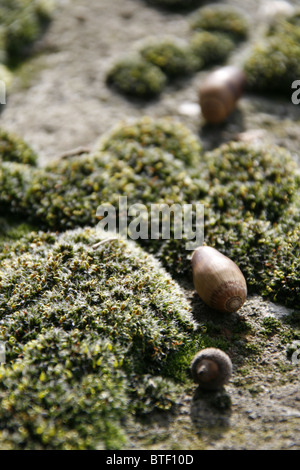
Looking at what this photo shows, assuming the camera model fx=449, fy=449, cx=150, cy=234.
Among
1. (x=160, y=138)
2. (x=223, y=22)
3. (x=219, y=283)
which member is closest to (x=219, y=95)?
(x=160, y=138)

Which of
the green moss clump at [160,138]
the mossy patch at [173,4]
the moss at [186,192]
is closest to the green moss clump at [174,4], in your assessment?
the mossy patch at [173,4]

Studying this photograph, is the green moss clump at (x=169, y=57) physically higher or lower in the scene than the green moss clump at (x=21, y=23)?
lower

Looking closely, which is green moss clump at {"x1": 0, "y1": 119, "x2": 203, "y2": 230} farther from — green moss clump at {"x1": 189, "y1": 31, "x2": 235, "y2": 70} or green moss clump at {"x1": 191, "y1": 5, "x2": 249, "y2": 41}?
green moss clump at {"x1": 191, "y1": 5, "x2": 249, "y2": 41}

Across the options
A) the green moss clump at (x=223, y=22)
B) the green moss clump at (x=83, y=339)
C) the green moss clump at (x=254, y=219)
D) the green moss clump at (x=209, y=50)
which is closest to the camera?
the green moss clump at (x=83, y=339)

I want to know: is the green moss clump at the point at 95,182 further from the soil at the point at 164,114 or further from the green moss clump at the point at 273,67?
the green moss clump at the point at 273,67

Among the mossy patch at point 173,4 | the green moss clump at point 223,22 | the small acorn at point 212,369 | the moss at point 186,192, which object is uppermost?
the mossy patch at point 173,4

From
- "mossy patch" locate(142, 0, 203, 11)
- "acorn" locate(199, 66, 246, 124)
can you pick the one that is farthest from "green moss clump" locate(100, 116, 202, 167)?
"mossy patch" locate(142, 0, 203, 11)

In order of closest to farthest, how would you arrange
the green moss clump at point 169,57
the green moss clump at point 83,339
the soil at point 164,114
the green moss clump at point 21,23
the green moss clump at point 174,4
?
1. the green moss clump at point 83,339
2. the soil at point 164,114
3. the green moss clump at point 169,57
4. the green moss clump at point 21,23
5. the green moss clump at point 174,4

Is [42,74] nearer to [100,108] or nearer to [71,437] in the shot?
[100,108]
